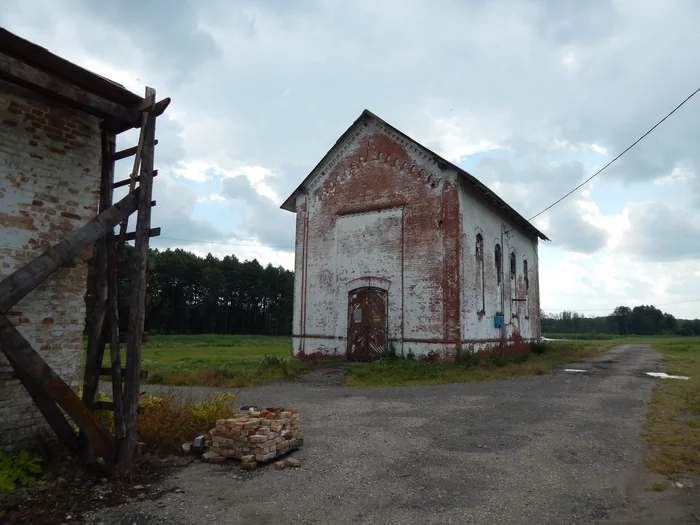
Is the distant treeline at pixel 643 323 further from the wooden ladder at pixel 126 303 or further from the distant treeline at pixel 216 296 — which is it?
the wooden ladder at pixel 126 303

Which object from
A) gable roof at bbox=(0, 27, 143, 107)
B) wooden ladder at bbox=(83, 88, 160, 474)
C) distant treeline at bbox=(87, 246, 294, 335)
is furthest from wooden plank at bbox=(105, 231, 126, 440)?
distant treeline at bbox=(87, 246, 294, 335)

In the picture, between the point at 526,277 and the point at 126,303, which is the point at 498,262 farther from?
the point at 126,303

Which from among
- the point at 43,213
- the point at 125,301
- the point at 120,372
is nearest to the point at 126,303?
the point at 125,301

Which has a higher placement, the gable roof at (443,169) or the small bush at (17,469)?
the gable roof at (443,169)

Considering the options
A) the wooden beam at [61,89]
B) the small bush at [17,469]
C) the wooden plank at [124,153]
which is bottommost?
the small bush at [17,469]

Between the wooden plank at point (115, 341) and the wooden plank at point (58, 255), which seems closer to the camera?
the wooden plank at point (58, 255)

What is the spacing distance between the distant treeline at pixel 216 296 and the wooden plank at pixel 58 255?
196 feet

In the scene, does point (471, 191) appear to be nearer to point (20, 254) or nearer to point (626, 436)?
point (626, 436)

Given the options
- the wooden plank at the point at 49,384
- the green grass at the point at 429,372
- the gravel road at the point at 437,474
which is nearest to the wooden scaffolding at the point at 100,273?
the wooden plank at the point at 49,384

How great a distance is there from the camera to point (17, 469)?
4871mm

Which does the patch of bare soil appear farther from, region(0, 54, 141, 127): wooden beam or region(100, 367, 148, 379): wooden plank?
region(0, 54, 141, 127): wooden beam

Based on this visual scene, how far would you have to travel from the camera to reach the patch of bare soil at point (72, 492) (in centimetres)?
407

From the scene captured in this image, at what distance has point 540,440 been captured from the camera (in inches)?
264

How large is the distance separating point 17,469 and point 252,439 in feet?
7.72
